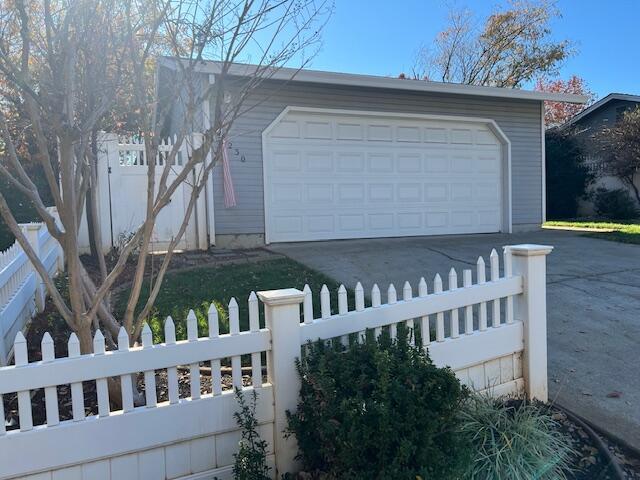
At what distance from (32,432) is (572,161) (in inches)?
772

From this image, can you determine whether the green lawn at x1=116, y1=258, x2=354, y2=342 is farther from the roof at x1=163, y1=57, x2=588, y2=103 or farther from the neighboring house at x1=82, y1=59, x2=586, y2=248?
the roof at x1=163, y1=57, x2=588, y2=103

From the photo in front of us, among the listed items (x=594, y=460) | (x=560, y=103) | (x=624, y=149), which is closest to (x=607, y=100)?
(x=624, y=149)

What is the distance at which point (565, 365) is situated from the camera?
400 centimetres

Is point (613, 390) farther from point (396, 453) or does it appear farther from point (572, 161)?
point (572, 161)

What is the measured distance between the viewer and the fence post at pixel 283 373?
270 cm

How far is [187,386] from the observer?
350cm

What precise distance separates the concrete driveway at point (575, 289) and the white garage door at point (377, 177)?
442 mm

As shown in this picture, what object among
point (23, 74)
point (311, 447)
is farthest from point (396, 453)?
point (23, 74)

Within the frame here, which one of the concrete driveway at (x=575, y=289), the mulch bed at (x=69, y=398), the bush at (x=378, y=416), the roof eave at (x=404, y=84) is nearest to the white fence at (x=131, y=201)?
the concrete driveway at (x=575, y=289)

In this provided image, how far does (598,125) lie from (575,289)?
54.8ft

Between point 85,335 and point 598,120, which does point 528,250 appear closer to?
A: point 85,335

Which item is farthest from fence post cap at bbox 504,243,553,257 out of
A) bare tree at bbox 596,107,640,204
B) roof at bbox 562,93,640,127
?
roof at bbox 562,93,640,127

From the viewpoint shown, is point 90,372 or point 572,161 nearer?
point 90,372

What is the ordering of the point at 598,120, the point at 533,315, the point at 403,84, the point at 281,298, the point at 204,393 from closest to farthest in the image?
the point at 281,298 → the point at 204,393 → the point at 533,315 → the point at 403,84 → the point at 598,120
